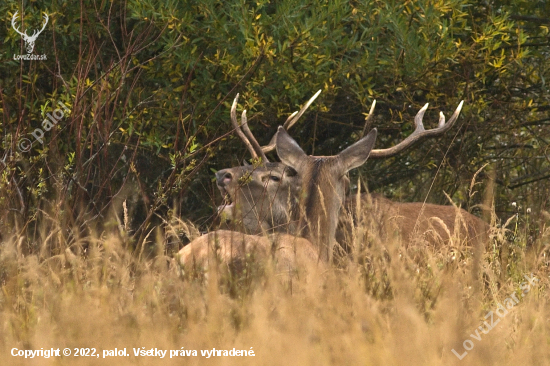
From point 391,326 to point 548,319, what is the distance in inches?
34.8

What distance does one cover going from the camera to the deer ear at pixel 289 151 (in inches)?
249

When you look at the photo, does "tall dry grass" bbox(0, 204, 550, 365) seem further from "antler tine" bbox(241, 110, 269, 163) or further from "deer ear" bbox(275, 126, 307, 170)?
"antler tine" bbox(241, 110, 269, 163)

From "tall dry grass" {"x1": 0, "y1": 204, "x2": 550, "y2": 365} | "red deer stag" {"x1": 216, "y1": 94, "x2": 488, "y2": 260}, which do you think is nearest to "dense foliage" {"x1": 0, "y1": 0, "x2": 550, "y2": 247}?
"red deer stag" {"x1": 216, "y1": 94, "x2": 488, "y2": 260}

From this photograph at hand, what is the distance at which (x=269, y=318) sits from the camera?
3.25 m

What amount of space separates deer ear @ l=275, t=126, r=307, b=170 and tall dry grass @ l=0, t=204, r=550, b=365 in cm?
249

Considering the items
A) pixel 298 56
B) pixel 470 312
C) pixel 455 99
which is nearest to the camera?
pixel 470 312

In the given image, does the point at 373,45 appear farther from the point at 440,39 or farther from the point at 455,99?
the point at 455,99

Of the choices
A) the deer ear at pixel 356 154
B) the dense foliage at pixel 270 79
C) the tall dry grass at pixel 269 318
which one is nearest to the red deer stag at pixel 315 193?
the deer ear at pixel 356 154

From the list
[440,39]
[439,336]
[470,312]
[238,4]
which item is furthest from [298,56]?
[439,336]

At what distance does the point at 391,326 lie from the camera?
3150 mm

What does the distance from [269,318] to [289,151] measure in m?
3.18

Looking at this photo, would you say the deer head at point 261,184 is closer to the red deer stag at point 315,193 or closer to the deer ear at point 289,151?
the red deer stag at point 315,193

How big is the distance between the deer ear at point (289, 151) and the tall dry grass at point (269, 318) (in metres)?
2.49

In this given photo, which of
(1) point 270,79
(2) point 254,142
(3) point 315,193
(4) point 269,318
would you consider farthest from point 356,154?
(4) point 269,318
